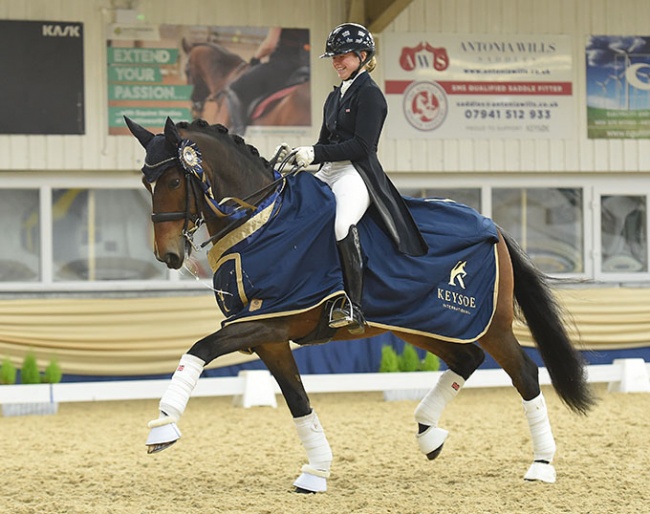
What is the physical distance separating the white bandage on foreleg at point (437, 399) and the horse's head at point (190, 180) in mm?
1449

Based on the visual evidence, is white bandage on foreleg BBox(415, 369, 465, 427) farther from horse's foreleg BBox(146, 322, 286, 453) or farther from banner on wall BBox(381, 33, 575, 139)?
banner on wall BBox(381, 33, 575, 139)

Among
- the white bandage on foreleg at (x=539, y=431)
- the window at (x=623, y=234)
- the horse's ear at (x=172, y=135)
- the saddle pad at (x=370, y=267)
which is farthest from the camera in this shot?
the window at (x=623, y=234)

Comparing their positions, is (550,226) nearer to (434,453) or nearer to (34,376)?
(34,376)

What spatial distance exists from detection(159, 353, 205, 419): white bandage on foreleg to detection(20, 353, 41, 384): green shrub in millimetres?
5069

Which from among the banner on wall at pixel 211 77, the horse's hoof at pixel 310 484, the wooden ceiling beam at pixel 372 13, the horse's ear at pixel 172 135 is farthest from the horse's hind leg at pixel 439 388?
the banner on wall at pixel 211 77

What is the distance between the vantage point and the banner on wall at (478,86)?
10164 millimetres

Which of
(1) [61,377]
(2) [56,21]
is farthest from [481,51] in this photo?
(1) [61,377]

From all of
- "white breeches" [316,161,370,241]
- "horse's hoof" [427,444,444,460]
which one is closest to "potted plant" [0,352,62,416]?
"horse's hoof" [427,444,444,460]

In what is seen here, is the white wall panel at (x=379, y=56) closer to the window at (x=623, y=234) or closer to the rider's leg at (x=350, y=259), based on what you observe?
the window at (x=623, y=234)

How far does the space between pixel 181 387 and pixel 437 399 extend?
5.39ft

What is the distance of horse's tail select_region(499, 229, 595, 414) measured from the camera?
220 inches

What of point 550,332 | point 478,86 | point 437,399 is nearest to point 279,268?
point 437,399

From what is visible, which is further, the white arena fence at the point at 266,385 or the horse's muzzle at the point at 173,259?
the white arena fence at the point at 266,385

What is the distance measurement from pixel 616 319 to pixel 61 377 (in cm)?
514
